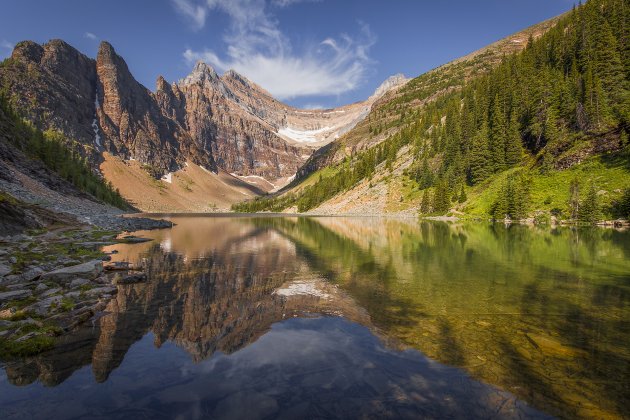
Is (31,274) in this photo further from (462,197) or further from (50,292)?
(462,197)

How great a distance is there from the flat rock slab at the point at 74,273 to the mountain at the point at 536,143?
88920 mm

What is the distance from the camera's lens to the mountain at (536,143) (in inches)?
3223

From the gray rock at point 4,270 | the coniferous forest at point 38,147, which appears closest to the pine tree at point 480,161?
the gray rock at point 4,270

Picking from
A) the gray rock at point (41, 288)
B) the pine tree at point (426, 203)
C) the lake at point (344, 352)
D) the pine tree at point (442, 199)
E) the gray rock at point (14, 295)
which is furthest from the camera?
the pine tree at point (426, 203)

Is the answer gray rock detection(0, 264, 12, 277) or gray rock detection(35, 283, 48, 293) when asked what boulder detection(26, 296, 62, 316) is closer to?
gray rock detection(35, 283, 48, 293)

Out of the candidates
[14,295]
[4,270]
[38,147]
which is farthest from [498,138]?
[38,147]

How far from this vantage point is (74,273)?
21922mm

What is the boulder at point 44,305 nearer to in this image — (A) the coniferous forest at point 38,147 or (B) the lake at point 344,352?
(B) the lake at point 344,352

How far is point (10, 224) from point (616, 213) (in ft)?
337

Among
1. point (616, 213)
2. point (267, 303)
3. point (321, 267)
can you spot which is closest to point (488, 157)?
point (616, 213)

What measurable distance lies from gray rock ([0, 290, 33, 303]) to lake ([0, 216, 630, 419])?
3808 millimetres

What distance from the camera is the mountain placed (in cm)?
8188

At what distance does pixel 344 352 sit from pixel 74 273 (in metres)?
19.3

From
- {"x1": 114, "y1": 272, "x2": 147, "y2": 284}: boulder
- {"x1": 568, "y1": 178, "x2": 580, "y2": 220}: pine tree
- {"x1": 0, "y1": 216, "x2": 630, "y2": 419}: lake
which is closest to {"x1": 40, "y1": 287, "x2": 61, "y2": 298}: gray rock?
{"x1": 0, "y1": 216, "x2": 630, "y2": 419}: lake
